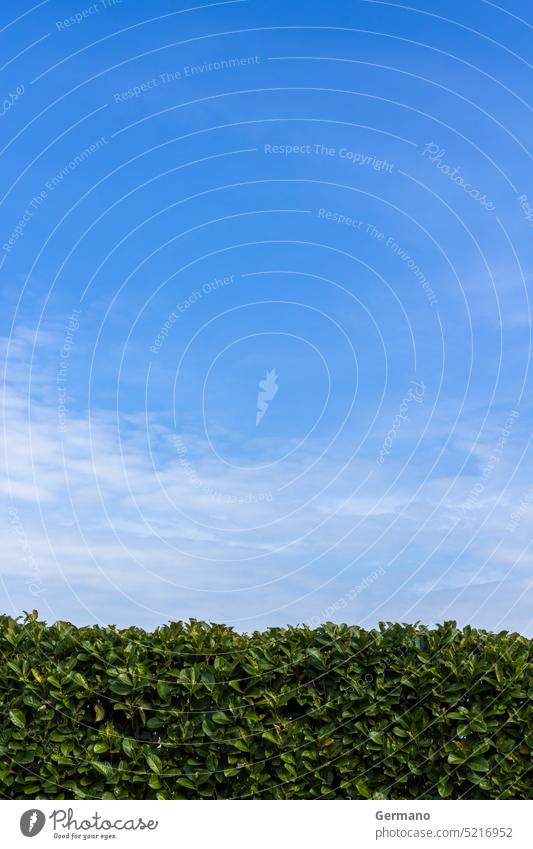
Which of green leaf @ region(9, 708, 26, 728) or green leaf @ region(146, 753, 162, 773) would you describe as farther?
green leaf @ region(9, 708, 26, 728)

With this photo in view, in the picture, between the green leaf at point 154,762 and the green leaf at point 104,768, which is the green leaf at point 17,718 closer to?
the green leaf at point 104,768

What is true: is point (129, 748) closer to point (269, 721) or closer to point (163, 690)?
point (163, 690)

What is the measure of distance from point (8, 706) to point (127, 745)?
46.2 inches
